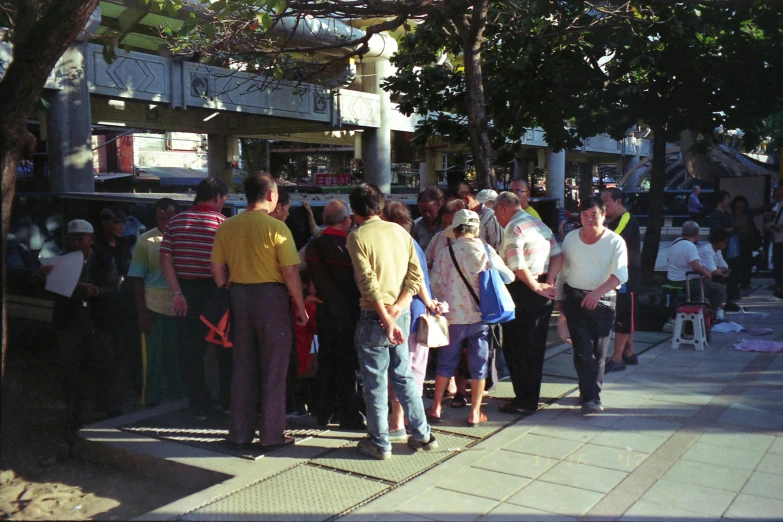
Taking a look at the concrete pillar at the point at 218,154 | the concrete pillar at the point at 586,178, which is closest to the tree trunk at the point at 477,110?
the concrete pillar at the point at 218,154

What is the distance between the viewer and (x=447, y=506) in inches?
174

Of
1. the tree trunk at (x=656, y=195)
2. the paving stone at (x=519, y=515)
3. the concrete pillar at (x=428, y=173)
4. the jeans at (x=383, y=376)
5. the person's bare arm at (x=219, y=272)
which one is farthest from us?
the concrete pillar at (x=428, y=173)

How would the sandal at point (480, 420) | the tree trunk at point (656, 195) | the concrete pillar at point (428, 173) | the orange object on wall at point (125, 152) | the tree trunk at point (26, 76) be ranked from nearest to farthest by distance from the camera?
1. the tree trunk at point (26, 76)
2. the sandal at point (480, 420)
3. the tree trunk at point (656, 195)
4. the concrete pillar at point (428, 173)
5. the orange object on wall at point (125, 152)

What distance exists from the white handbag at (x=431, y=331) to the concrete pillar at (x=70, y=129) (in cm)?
868

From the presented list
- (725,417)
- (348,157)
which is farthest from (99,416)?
(348,157)

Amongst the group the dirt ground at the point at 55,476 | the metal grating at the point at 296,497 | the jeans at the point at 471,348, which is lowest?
the dirt ground at the point at 55,476

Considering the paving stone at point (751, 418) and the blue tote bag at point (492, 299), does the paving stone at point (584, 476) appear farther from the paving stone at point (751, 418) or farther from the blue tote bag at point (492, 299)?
the paving stone at point (751, 418)

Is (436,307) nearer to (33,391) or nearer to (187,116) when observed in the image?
(33,391)

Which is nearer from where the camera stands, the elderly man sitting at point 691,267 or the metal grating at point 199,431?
the metal grating at point 199,431

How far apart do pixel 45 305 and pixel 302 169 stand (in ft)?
124

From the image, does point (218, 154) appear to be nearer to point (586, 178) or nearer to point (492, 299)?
point (492, 299)

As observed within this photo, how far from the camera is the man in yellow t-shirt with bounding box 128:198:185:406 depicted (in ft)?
20.3

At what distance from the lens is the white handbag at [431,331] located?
5.53 m

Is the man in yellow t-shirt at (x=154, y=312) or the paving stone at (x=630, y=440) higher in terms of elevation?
the man in yellow t-shirt at (x=154, y=312)
